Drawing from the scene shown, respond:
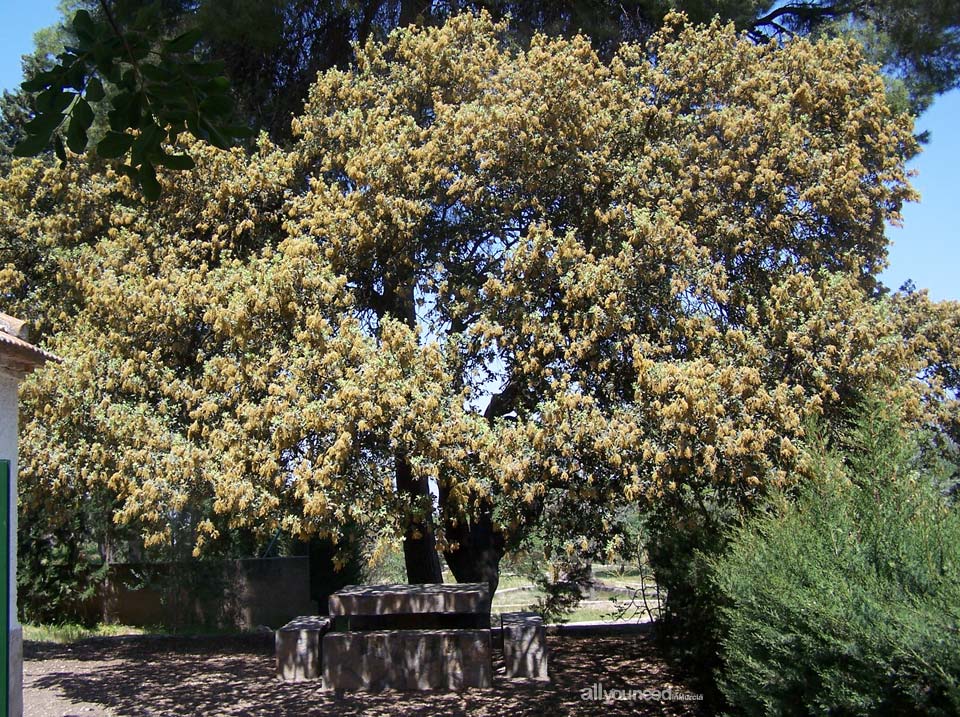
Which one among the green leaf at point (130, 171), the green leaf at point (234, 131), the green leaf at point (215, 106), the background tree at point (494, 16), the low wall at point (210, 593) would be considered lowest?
the low wall at point (210, 593)

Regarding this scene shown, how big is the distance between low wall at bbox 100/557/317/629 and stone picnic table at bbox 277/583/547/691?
6.50 metres

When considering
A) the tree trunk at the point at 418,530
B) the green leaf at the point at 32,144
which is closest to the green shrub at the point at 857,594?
the tree trunk at the point at 418,530

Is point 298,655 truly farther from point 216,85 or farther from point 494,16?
point 494,16

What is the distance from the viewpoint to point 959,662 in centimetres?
407

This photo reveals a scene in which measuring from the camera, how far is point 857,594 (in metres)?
4.72

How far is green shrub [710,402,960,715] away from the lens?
14.2ft

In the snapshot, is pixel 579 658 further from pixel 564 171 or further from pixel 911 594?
pixel 911 594

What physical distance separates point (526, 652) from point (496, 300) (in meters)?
4.06

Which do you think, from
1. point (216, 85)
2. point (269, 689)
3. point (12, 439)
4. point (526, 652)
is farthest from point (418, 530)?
point (216, 85)

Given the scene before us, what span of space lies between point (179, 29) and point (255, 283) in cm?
576

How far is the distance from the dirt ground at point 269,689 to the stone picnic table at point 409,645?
0.21 metres

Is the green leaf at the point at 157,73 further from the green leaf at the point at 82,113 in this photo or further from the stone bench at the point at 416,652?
the stone bench at the point at 416,652

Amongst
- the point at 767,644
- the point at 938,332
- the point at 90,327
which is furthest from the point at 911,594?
the point at 90,327

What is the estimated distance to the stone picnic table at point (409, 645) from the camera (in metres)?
9.91
